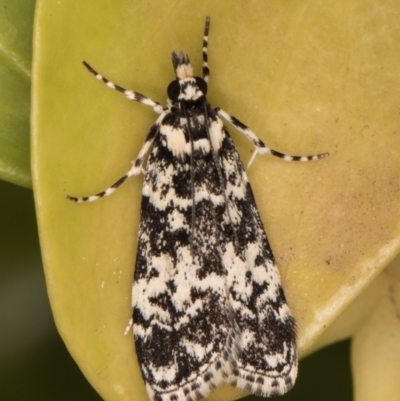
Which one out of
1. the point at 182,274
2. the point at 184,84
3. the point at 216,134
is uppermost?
the point at 184,84

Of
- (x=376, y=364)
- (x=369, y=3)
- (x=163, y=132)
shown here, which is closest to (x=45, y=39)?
(x=163, y=132)

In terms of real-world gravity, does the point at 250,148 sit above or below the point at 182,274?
above

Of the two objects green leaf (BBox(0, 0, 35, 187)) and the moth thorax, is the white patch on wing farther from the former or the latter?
green leaf (BBox(0, 0, 35, 187))

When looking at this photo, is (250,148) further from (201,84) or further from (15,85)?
(15,85)

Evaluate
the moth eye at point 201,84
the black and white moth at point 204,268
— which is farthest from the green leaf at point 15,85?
the moth eye at point 201,84

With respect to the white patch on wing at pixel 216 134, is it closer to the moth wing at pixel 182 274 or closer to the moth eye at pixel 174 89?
the moth wing at pixel 182 274

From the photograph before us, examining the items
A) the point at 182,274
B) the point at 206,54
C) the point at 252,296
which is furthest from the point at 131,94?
the point at 252,296

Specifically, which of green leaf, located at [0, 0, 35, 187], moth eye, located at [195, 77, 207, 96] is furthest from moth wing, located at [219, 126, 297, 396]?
green leaf, located at [0, 0, 35, 187]
